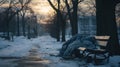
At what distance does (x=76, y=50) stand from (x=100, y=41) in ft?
8.22

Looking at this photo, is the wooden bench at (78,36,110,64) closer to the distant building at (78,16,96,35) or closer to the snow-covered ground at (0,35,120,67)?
the snow-covered ground at (0,35,120,67)

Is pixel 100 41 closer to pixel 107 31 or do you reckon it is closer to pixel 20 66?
pixel 107 31

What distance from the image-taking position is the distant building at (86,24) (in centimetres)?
8169

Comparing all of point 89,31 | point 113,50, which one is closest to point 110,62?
point 113,50

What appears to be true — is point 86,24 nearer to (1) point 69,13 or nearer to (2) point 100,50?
(1) point 69,13

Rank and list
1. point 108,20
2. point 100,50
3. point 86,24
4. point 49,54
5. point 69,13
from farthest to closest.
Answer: point 86,24
point 69,13
point 49,54
point 108,20
point 100,50

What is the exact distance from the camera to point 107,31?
1745cm

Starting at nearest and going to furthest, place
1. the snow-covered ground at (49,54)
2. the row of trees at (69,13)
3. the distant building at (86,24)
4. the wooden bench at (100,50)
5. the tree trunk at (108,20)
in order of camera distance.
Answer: the wooden bench at (100,50) < the snow-covered ground at (49,54) < the tree trunk at (108,20) < the row of trees at (69,13) < the distant building at (86,24)

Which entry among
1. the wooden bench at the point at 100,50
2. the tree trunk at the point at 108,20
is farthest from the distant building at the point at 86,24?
the wooden bench at the point at 100,50

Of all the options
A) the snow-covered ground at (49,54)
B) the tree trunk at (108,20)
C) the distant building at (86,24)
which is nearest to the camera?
the snow-covered ground at (49,54)

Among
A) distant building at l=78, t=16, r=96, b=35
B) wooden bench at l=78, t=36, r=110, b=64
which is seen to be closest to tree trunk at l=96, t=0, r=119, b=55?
wooden bench at l=78, t=36, r=110, b=64

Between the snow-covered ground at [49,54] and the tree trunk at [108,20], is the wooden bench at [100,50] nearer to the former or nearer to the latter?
the snow-covered ground at [49,54]

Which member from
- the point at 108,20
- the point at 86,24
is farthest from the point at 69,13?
the point at 86,24

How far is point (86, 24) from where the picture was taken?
8600 cm
